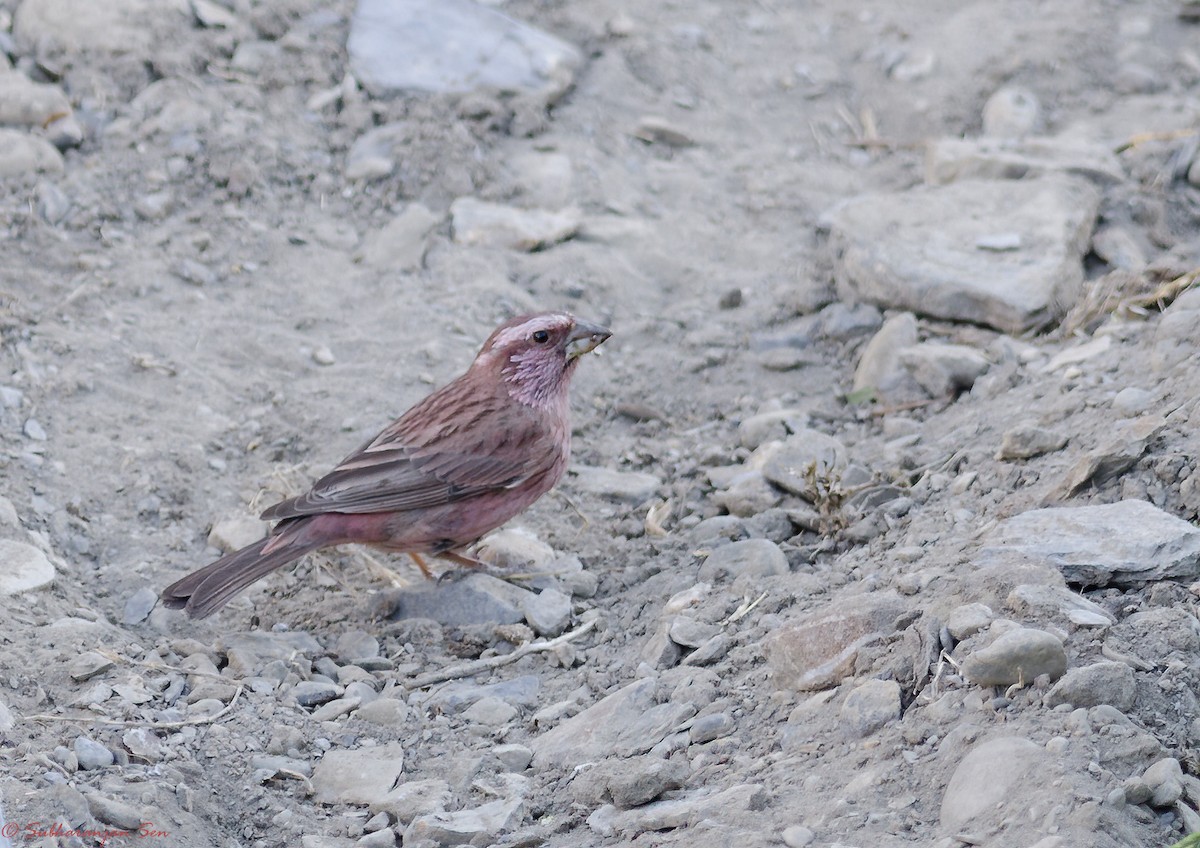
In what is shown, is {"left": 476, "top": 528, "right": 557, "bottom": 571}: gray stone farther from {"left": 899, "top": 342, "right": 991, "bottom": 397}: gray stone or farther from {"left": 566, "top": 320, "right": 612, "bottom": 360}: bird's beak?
{"left": 899, "top": 342, "right": 991, "bottom": 397}: gray stone

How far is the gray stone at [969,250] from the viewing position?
6.31 metres

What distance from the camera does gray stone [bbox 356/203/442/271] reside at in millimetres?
7215

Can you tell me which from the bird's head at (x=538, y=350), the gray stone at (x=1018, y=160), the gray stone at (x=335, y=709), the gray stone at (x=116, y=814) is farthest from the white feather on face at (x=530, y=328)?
the gray stone at (x=1018, y=160)

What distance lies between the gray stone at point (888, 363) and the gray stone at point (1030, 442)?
1.21 meters

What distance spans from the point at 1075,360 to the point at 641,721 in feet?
8.64

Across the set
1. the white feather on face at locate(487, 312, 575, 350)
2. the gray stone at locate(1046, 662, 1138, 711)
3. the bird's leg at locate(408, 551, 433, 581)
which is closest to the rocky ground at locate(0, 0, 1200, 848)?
the gray stone at locate(1046, 662, 1138, 711)

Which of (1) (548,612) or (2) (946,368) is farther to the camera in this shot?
(2) (946,368)

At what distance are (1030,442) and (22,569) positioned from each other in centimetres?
348

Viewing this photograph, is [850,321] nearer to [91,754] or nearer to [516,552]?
[516,552]

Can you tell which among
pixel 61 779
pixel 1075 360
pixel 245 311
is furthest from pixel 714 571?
pixel 245 311

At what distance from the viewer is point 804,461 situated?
18.2ft

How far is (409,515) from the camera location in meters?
5.39

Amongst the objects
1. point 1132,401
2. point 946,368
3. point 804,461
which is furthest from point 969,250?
point 1132,401

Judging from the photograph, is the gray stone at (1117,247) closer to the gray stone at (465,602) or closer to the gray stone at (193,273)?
the gray stone at (465,602)
